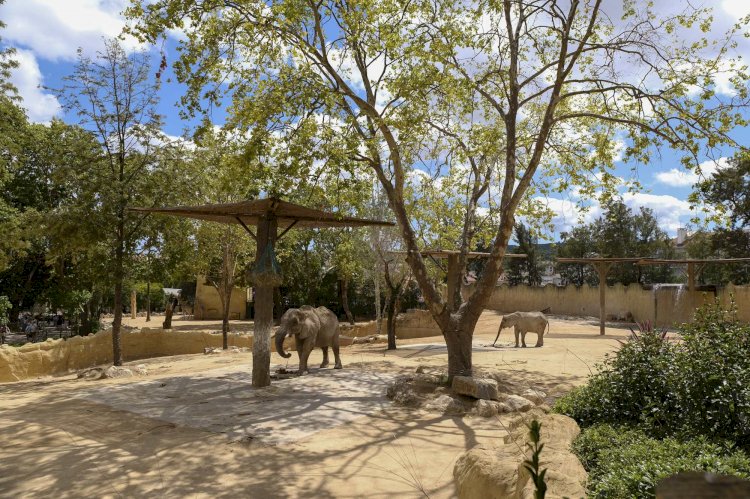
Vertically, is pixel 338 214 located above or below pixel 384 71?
below

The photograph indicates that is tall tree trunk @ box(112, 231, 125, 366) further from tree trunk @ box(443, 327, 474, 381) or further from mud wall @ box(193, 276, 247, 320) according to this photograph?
mud wall @ box(193, 276, 247, 320)

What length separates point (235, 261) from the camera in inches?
768

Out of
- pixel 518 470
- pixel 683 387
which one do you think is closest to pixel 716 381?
pixel 683 387

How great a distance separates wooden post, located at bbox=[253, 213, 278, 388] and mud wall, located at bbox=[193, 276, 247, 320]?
92.5ft

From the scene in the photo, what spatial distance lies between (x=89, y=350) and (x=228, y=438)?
1099cm

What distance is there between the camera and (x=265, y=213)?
1012 centimetres

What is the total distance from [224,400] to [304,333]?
113 inches

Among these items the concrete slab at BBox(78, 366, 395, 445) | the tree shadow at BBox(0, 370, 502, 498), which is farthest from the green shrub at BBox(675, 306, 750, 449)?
the concrete slab at BBox(78, 366, 395, 445)

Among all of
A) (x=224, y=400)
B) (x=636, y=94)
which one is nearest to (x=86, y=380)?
(x=224, y=400)

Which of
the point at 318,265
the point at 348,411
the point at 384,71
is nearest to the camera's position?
the point at 348,411

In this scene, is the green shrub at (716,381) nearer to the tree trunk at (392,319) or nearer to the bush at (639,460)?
the bush at (639,460)

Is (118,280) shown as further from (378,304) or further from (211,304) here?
(211,304)

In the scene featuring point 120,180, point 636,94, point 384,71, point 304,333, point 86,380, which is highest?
point 384,71

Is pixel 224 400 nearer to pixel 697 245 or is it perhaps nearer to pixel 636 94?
pixel 636 94
